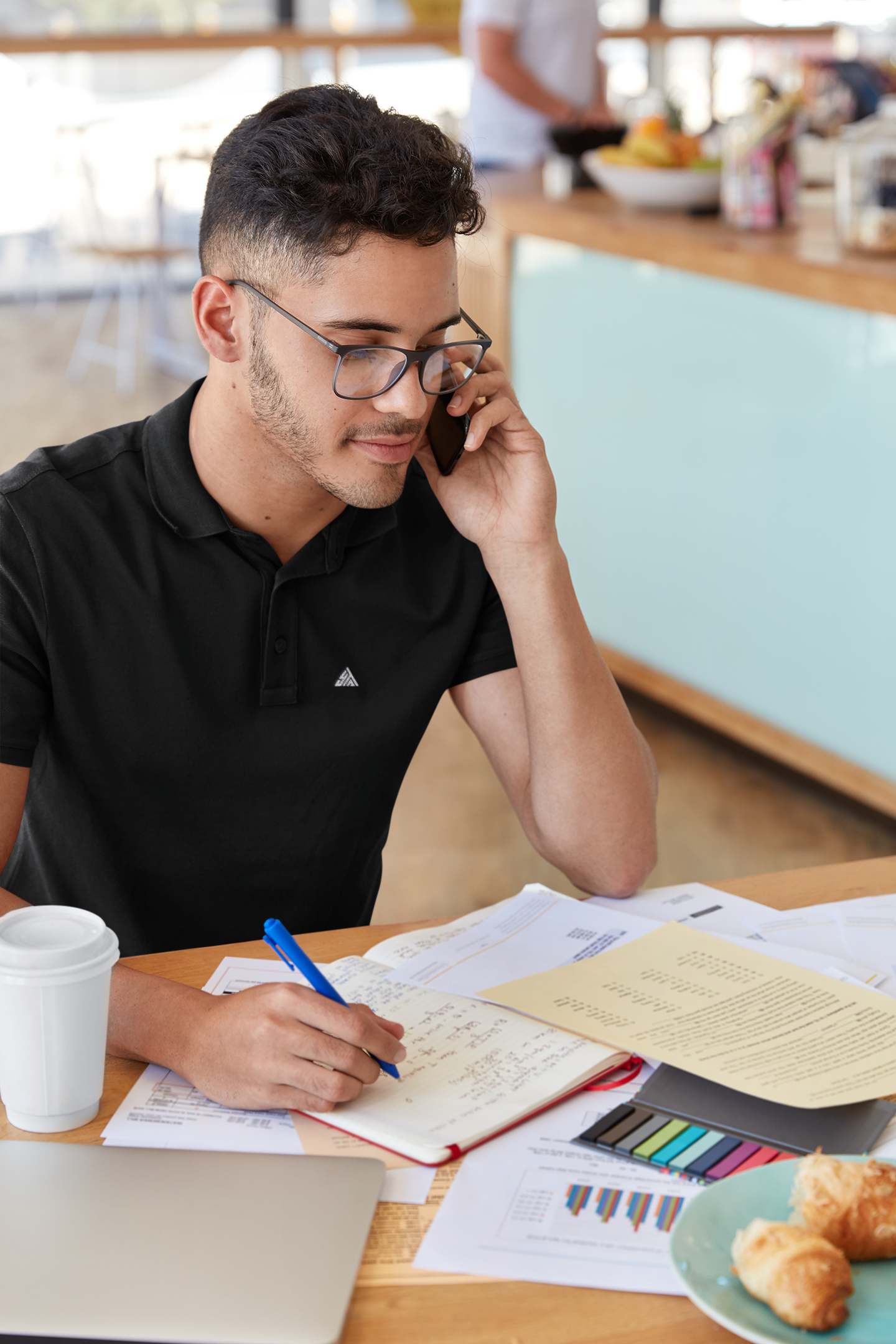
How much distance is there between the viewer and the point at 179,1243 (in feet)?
2.26

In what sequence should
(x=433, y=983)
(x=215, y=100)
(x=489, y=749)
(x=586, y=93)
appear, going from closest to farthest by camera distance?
(x=433, y=983) → (x=489, y=749) → (x=586, y=93) → (x=215, y=100)

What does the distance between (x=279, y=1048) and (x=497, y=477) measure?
61cm

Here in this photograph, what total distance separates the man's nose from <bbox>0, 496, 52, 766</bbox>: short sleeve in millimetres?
297

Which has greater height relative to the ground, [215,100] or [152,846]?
[215,100]

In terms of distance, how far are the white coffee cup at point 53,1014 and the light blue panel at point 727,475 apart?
1.80 meters

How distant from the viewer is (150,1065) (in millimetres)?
875

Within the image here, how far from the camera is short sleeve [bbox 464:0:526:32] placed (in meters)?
3.52

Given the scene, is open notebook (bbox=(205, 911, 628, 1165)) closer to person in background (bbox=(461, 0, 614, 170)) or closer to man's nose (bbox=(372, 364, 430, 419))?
man's nose (bbox=(372, 364, 430, 419))

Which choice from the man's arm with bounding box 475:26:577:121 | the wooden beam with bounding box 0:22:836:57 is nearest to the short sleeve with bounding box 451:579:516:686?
the man's arm with bounding box 475:26:577:121

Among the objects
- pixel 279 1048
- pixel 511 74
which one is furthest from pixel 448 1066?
pixel 511 74

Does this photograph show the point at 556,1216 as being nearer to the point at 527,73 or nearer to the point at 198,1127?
the point at 198,1127

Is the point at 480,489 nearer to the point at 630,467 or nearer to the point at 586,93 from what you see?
the point at 630,467

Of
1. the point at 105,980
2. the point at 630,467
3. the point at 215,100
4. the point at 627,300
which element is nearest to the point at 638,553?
the point at 630,467

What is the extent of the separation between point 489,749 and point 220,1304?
737 millimetres
